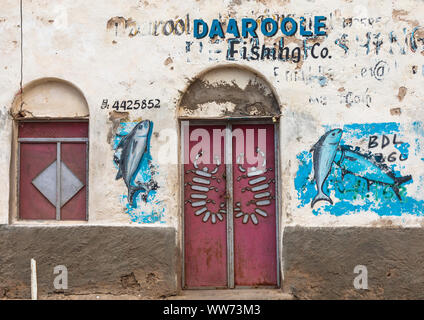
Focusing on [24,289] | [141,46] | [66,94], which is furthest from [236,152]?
[24,289]

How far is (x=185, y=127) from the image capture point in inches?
281

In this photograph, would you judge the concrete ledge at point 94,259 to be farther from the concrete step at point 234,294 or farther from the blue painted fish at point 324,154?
the blue painted fish at point 324,154

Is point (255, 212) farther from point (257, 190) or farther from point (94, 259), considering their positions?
point (94, 259)

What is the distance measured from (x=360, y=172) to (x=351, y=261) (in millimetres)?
1153

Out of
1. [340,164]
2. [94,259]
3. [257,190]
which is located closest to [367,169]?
[340,164]

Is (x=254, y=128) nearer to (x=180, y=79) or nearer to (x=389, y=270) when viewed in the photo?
(x=180, y=79)

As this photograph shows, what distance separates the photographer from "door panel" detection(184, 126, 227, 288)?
7055mm

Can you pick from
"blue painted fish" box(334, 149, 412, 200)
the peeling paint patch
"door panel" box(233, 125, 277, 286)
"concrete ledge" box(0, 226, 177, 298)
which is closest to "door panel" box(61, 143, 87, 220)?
"concrete ledge" box(0, 226, 177, 298)

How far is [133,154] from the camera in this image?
22.7 feet

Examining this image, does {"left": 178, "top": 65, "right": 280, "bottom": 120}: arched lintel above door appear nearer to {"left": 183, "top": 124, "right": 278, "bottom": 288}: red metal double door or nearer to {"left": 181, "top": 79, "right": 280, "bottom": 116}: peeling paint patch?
{"left": 181, "top": 79, "right": 280, "bottom": 116}: peeling paint patch

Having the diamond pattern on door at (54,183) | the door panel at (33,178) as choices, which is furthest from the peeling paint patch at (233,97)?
the door panel at (33,178)

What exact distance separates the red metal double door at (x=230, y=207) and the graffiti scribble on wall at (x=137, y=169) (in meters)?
0.50

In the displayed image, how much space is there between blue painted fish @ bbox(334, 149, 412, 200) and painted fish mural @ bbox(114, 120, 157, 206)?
254cm

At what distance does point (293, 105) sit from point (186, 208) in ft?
6.57
